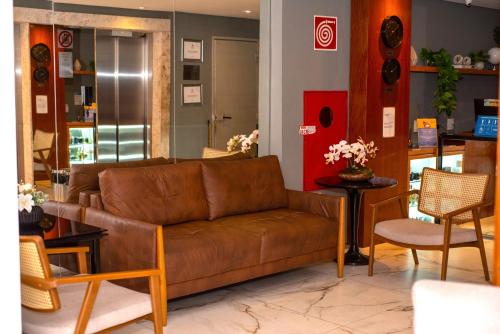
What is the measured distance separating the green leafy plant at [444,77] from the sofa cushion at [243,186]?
3.13 metres

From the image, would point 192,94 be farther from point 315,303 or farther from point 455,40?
point 455,40

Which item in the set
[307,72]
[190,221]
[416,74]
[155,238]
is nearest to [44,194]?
[155,238]

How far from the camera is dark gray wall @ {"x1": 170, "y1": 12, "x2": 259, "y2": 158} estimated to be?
19.6ft

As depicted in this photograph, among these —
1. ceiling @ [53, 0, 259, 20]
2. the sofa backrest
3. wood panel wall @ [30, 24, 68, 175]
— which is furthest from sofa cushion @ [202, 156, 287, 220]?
ceiling @ [53, 0, 259, 20]

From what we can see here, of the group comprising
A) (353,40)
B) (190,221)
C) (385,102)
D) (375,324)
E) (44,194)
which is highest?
(353,40)

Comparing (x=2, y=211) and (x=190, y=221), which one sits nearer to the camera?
(x=2, y=211)

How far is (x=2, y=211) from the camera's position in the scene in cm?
304

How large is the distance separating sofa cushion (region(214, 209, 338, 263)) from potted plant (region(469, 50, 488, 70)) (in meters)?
4.41

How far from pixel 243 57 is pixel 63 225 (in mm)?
2762

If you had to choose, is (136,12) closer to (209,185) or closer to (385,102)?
(209,185)

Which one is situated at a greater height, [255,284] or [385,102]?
[385,102]

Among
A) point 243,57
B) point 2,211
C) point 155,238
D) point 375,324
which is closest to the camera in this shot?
point 2,211

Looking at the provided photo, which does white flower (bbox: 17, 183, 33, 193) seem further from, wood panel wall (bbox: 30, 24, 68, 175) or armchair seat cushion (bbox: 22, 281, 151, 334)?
armchair seat cushion (bbox: 22, 281, 151, 334)

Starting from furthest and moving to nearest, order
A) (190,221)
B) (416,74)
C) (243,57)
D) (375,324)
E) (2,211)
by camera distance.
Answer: (416,74) → (243,57) → (190,221) → (375,324) → (2,211)
